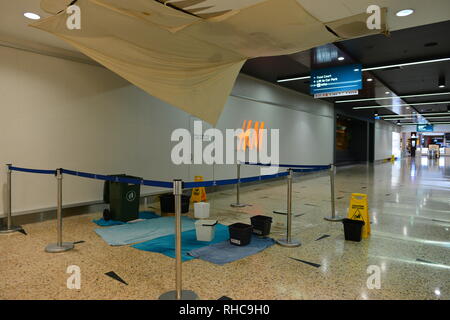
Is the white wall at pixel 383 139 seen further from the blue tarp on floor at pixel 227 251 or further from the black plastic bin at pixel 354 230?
the blue tarp on floor at pixel 227 251

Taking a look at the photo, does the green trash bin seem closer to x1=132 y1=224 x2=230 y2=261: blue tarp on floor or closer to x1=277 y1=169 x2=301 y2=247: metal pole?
x1=132 y1=224 x2=230 y2=261: blue tarp on floor

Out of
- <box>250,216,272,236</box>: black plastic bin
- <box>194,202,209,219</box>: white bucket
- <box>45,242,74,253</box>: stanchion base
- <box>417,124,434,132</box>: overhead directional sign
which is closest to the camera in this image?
<box>45,242,74,253</box>: stanchion base

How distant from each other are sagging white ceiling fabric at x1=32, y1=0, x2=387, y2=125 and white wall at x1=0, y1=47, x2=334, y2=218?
1.77 meters

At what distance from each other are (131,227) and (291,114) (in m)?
7.41

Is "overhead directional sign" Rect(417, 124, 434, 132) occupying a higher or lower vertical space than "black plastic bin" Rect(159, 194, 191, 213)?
higher

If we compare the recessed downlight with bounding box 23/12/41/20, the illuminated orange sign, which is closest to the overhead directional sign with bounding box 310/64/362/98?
the illuminated orange sign

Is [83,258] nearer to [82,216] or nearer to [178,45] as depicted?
[82,216]

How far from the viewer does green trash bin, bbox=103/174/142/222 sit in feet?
15.0

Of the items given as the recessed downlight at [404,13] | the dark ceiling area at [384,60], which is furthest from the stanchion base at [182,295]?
the dark ceiling area at [384,60]

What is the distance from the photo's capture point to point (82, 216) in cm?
492

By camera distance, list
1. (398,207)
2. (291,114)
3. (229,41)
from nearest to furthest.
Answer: (229,41) < (398,207) < (291,114)

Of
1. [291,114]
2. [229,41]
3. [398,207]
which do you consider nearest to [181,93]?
[229,41]

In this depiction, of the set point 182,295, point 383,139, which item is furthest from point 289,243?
point 383,139
